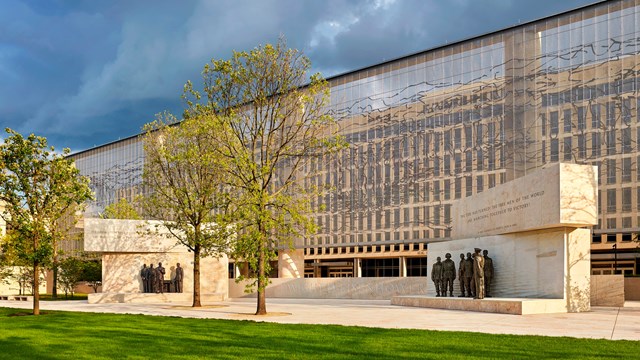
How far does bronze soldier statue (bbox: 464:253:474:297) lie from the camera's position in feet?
104

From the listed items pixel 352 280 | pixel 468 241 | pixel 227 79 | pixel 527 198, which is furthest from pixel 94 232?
pixel 527 198

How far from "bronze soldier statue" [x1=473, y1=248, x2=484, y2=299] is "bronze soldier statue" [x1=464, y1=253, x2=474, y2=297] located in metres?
0.98

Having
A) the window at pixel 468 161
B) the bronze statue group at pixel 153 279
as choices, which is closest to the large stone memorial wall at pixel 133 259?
the bronze statue group at pixel 153 279

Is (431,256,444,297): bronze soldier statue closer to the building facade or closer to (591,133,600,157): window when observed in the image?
the building facade

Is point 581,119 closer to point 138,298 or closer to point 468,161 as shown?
point 468,161

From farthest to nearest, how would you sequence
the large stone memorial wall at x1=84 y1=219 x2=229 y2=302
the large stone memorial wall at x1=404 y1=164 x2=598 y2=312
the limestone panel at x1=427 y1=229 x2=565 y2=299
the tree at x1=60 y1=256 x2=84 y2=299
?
the tree at x1=60 y1=256 x2=84 y2=299, the large stone memorial wall at x1=84 y1=219 x2=229 y2=302, the limestone panel at x1=427 y1=229 x2=565 y2=299, the large stone memorial wall at x1=404 y1=164 x2=598 y2=312

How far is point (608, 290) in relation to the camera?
3359 cm

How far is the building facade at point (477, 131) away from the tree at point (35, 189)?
3510cm

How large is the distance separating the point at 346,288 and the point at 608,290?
18.5 m

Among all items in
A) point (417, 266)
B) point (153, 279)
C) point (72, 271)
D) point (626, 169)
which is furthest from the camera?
point (417, 266)

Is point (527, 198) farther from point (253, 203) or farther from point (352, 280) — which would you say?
point (352, 280)

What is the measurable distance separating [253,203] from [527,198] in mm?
11120

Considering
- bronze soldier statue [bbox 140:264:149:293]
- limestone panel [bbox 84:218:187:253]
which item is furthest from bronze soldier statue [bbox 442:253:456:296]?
bronze soldier statue [bbox 140:264:149:293]

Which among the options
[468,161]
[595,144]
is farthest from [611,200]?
[468,161]
